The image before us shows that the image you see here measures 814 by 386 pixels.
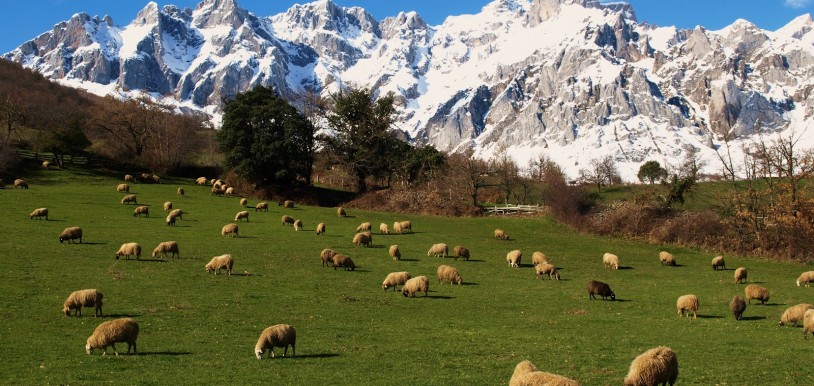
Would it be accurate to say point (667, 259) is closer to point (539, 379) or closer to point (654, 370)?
point (654, 370)

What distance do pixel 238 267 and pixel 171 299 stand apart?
328 inches

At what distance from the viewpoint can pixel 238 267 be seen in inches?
1330

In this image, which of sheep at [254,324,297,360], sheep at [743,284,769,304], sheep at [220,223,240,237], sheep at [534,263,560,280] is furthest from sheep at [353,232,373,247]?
sheep at [254,324,297,360]

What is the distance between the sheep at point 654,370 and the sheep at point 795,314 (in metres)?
11.9

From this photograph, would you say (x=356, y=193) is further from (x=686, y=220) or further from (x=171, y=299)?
(x=171, y=299)

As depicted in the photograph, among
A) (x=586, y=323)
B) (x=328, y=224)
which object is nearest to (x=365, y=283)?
(x=586, y=323)

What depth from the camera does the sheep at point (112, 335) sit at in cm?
1786

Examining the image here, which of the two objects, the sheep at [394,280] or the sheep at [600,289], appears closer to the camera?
the sheep at [600,289]

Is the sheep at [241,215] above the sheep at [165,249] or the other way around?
above

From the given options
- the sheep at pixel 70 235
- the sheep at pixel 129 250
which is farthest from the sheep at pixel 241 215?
the sheep at pixel 129 250

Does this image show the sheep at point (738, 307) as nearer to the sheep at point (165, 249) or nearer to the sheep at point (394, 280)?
the sheep at point (394, 280)

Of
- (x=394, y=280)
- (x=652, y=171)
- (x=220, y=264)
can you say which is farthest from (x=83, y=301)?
(x=652, y=171)

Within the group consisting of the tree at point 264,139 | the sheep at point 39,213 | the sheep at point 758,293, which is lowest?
the sheep at point 758,293

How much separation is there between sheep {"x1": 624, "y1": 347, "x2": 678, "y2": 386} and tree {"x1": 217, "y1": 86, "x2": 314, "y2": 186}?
65.0 meters
